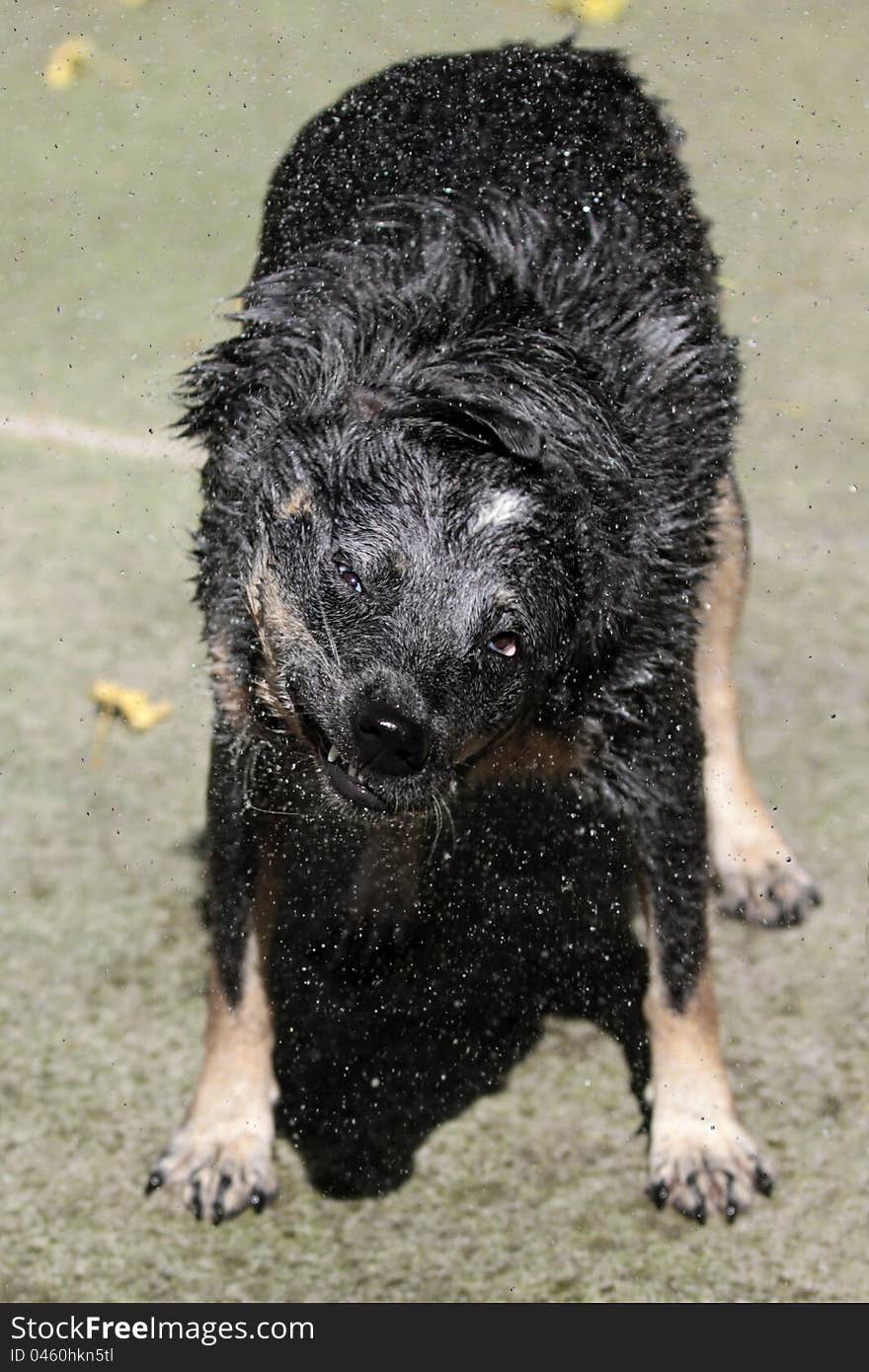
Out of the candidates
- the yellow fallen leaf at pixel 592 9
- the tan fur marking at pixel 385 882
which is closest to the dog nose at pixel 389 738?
the tan fur marking at pixel 385 882

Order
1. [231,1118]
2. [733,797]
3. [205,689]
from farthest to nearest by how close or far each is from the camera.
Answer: [205,689]
[733,797]
[231,1118]

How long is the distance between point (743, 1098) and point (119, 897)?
5.58 ft

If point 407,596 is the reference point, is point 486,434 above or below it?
above

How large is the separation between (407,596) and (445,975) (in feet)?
4.72

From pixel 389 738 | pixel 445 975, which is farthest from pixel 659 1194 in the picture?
pixel 389 738

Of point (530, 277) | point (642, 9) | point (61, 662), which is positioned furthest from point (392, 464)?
point (642, 9)

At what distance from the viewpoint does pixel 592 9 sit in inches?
247

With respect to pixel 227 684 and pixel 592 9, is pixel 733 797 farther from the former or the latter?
pixel 592 9

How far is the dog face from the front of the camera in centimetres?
288

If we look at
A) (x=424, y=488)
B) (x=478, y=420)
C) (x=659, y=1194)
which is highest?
(x=478, y=420)

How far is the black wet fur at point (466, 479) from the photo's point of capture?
2977mm

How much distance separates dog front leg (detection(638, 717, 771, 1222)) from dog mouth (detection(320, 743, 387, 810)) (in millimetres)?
719

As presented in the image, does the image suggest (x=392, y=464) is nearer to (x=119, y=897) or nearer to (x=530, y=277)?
(x=530, y=277)

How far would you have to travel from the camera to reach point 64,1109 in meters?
3.55
